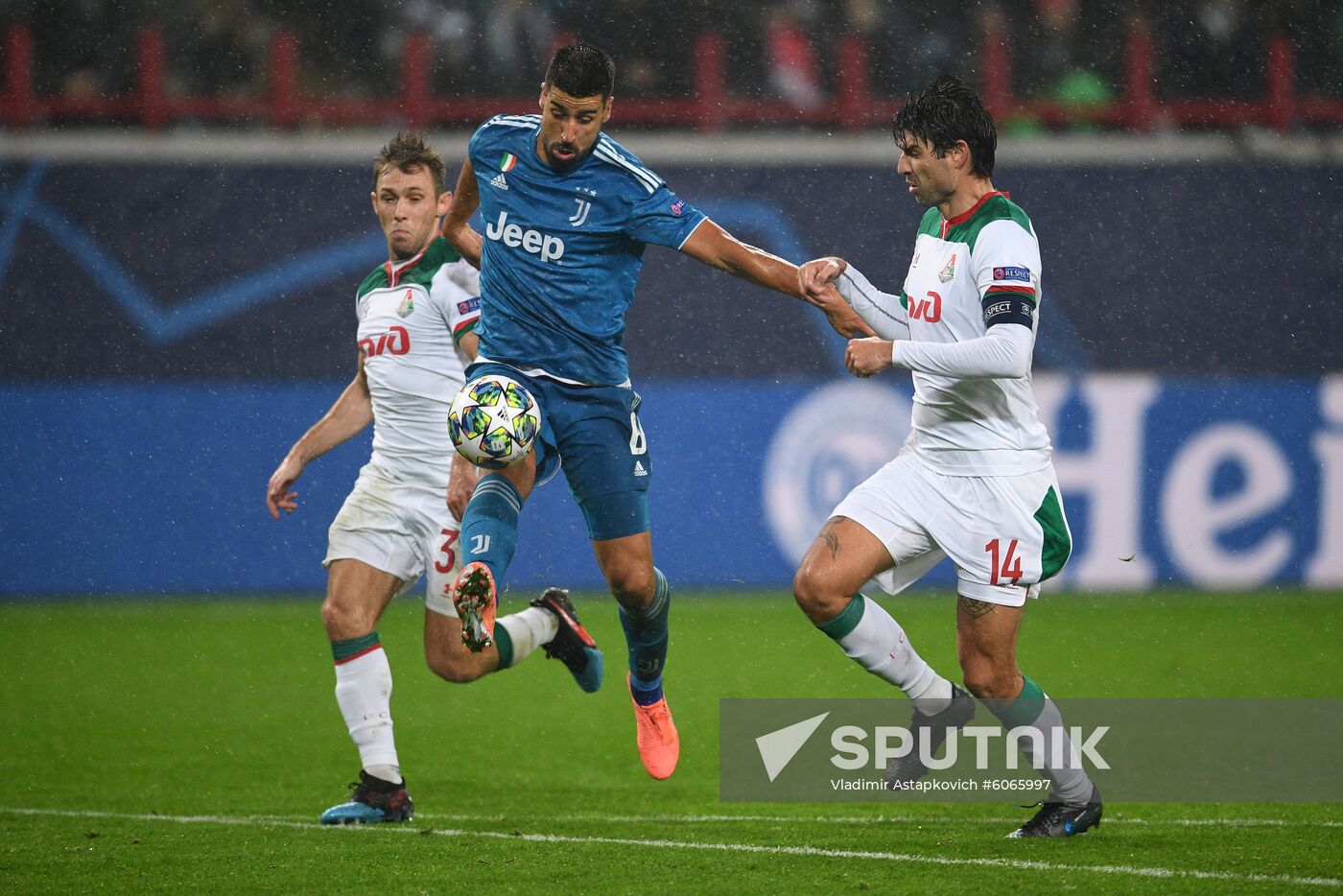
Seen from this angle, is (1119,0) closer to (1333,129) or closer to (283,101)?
(1333,129)

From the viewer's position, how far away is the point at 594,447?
17.6 feet

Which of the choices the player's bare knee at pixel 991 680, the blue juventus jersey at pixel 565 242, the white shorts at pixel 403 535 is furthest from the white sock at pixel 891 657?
the white shorts at pixel 403 535

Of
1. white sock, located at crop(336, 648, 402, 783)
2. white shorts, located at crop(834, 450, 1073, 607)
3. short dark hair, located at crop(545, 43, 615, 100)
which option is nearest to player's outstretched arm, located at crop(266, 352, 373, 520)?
white sock, located at crop(336, 648, 402, 783)

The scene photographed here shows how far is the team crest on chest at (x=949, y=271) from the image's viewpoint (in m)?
5.14

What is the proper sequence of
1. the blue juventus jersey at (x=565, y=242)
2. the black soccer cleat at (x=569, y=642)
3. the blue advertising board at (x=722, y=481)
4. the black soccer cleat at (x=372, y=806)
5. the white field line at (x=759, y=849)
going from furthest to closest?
1. the blue advertising board at (x=722, y=481)
2. the black soccer cleat at (x=569, y=642)
3. the black soccer cleat at (x=372, y=806)
4. the blue juventus jersey at (x=565, y=242)
5. the white field line at (x=759, y=849)

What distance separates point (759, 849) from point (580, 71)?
2579 millimetres

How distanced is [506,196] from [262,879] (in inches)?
91.7

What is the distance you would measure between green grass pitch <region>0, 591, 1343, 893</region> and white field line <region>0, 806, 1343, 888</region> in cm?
2

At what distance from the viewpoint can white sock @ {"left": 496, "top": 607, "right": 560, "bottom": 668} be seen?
6371 mm

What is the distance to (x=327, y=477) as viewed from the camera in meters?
11.5

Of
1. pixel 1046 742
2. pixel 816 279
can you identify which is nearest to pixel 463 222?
pixel 816 279

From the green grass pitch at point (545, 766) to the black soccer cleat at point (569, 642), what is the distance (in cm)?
45

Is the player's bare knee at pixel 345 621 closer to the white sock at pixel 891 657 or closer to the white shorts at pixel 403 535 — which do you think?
the white shorts at pixel 403 535

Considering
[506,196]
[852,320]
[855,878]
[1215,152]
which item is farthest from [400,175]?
[1215,152]
